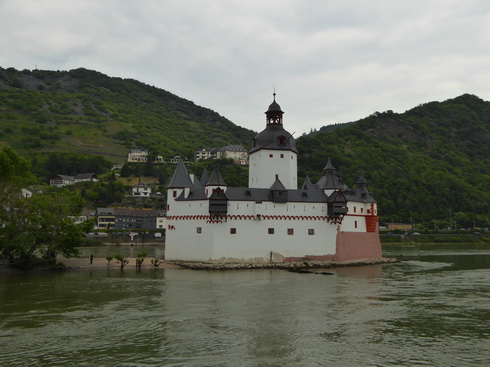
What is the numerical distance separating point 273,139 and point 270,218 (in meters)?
9.89

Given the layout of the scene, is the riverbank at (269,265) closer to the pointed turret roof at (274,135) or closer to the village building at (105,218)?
the pointed turret roof at (274,135)

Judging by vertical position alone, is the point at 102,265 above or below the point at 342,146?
below

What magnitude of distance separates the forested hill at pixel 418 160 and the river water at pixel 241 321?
275 feet

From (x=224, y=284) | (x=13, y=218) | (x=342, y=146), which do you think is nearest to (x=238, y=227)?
(x=224, y=284)

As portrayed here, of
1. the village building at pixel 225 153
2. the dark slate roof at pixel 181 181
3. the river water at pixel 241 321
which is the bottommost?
the river water at pixel 241 321

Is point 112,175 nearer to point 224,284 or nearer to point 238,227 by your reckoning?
point 238,227

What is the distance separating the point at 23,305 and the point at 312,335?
15.1m

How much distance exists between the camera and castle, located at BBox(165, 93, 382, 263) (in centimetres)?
4125

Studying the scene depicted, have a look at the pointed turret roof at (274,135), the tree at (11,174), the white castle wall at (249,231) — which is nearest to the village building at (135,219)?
the pointed turret roof at (274,135)

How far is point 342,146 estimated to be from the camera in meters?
144

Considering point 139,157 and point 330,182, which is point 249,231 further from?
point 139,157

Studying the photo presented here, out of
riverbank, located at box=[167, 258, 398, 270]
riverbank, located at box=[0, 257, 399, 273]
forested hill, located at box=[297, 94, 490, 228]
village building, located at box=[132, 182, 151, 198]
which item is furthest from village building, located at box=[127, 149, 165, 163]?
riverbank, located at box=[167, 258, 398, 270]

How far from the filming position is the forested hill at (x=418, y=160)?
372ft

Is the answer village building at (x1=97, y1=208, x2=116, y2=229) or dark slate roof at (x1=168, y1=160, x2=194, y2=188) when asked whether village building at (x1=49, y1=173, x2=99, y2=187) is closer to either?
village building at (x1=97, y1=208, x2=116, y2=229)
